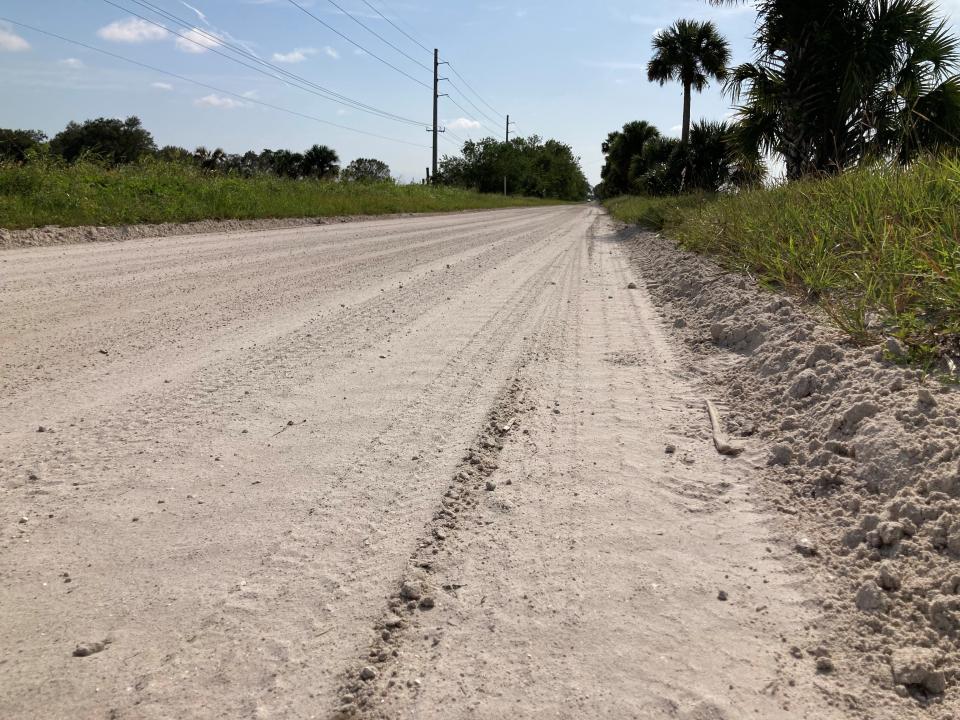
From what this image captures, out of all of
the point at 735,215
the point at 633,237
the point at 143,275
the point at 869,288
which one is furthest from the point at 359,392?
the point at 633,237

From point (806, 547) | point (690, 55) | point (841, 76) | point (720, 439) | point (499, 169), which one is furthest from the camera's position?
point (499, 169)

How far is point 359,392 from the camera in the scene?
13.3ft

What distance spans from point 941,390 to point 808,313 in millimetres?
1772

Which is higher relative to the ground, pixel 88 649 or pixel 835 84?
pixel 835 84

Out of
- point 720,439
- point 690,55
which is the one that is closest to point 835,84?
point 720,439

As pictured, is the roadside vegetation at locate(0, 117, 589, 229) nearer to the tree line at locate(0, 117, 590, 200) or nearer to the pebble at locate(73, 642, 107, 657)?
the tree line at locate(0, 117, 590, 200)

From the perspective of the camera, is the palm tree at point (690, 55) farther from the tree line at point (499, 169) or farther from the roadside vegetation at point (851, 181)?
the tree line at point (499, 169)

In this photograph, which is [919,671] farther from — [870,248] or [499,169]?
[499,169]

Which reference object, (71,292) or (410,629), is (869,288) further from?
(71,292)

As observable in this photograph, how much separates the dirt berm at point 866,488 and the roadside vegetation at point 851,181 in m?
0.34

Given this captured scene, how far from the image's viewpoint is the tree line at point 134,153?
49.3ft

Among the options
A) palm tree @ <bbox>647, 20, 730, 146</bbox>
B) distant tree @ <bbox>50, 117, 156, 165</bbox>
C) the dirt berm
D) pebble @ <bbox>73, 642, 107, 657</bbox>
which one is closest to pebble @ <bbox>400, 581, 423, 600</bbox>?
pebble @ <bbox>73, 642, 107, 657</bbox>

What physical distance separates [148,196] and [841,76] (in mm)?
14201

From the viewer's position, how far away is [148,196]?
545 inches
